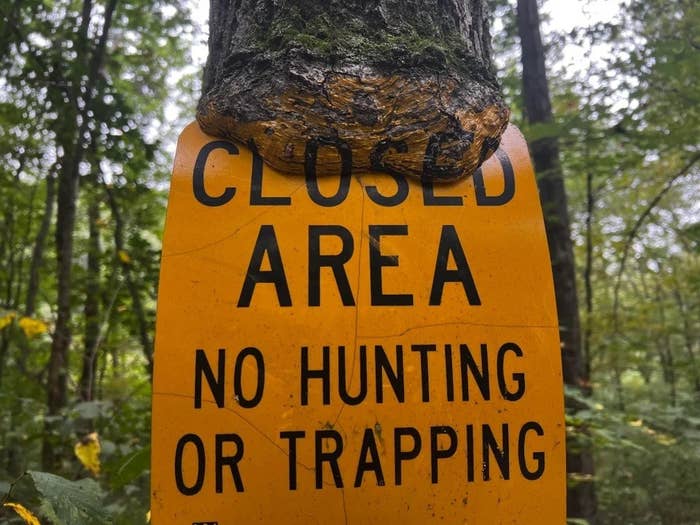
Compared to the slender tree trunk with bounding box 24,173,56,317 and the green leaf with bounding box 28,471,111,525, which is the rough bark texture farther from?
the slender tree trunk with bounding box 24,173,56,317

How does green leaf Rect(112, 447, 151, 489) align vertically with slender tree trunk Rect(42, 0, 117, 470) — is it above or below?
below

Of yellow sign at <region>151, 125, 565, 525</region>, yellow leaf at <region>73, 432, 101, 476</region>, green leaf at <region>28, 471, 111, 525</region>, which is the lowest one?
yellow leaf at <region>73, 432, 101, 476</region>

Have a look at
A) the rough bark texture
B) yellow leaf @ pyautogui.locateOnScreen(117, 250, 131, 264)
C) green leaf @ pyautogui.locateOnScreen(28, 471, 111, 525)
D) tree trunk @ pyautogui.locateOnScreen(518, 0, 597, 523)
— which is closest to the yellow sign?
the rough bark texture

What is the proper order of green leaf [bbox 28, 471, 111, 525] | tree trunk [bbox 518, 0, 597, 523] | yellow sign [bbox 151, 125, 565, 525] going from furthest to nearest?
tree trunk [bbox 518, 0, 597, 523] < green leaf [bbox 28, 471, 111, 525] < yellow sign [bbox 151, 125, 565, 525]

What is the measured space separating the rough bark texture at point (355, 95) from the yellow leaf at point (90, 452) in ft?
5.91

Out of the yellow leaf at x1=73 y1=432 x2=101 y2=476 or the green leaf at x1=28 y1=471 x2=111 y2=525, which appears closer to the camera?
the green leaf at x1=28 y1=471 x2=111 y2=525

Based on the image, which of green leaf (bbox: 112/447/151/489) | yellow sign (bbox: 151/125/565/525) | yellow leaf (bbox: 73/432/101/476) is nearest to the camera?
yellow sign (bbox: 151/125/565/525)

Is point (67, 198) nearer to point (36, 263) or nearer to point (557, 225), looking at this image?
point (36, 263)

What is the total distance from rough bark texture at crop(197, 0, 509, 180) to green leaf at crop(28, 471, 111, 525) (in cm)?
90

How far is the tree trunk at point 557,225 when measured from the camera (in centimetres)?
321

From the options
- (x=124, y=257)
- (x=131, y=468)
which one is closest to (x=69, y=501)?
(x=131, y=468)

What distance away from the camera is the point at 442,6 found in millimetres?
1023

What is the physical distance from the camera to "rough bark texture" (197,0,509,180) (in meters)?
0.89

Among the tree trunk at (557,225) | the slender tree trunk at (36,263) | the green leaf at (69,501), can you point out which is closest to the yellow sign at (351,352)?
the green leaf at (69,501)
